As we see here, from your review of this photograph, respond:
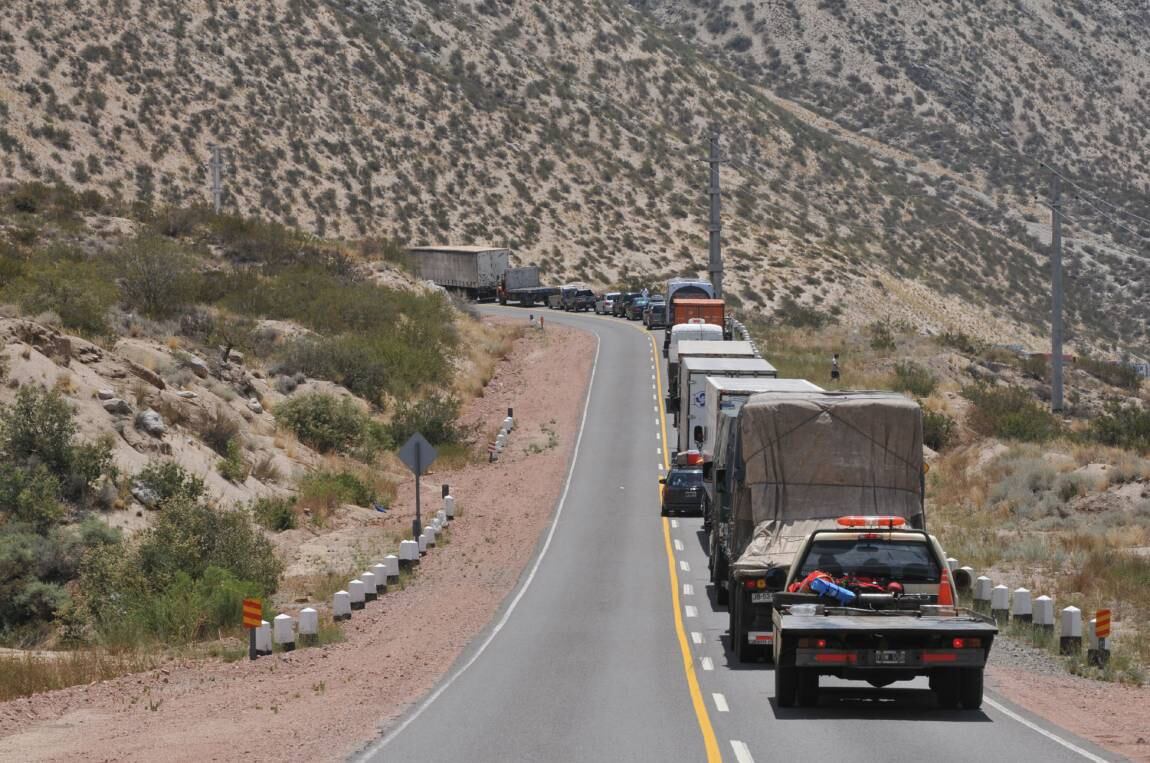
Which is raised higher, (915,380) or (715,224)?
(715,224)

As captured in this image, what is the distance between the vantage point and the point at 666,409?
5556 cm

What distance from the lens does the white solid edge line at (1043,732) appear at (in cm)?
1356

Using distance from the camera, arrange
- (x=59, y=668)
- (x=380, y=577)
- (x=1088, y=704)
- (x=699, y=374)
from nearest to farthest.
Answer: (x=1088, y=704), (x=59, y=668), (x=380, y=577), (x=699, y=374)

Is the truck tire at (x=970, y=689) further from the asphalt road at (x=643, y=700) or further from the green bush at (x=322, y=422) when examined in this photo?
the green bush at (x=322, y=422)

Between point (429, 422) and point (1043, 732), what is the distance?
3663 centimetres

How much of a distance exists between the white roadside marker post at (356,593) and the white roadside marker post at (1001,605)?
10845 mm

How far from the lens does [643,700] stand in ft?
55.9

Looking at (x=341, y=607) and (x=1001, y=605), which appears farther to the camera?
(x=341, y=607)

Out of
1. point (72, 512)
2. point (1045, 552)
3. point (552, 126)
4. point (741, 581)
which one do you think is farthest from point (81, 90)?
point (741, 581)

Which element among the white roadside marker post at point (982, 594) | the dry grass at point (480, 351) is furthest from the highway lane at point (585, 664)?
the dry grass at point (480, 351)

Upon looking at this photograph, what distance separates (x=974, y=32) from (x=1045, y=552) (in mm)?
136708

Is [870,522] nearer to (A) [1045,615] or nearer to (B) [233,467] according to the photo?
(A) [1045,615]

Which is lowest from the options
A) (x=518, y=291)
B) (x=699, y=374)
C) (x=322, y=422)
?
(x=322, y=422)

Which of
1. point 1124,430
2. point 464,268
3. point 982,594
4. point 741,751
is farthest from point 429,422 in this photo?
point 464,268
